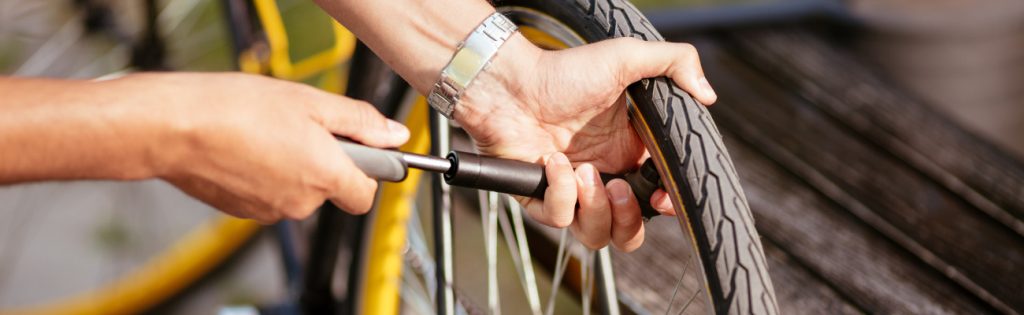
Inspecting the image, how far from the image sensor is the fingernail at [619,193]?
3.03ft

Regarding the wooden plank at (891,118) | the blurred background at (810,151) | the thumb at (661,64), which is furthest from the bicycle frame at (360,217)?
the wooden plank at (891,118)

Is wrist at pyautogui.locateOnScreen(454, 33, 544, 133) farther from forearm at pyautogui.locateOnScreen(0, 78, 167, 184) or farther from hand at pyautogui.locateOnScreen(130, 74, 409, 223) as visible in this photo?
forearm at pyautogui.locateOnScreen(0, 78, 167, 184)

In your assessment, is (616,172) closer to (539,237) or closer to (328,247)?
(539,237)

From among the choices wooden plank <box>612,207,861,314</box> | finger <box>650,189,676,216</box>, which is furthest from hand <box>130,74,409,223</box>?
wooden plank <box>612,207,861,314</box>

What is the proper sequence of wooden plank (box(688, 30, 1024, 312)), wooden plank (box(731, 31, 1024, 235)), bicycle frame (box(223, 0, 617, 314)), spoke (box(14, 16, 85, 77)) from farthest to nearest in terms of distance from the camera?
spoke (box(14, 16, 85, 77)) → wooden plank (box(731, 31, 1024, 235)) → wooden plank (box(688, 30, 1024, 312)) → bicycle frame (box(223, 0, 617, 314))

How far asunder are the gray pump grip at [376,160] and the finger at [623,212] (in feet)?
0.61

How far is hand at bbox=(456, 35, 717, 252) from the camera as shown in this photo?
0.86 m

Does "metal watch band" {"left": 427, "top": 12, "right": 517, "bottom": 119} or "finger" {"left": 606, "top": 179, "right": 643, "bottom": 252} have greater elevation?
"metal watch band" {"left": 427, "top": 12, "right": 517, "bottom": 119}

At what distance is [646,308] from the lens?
145 centimetres

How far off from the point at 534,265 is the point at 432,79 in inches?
29.6

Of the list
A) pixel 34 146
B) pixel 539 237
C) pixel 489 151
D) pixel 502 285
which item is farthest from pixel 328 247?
pixel 34 146

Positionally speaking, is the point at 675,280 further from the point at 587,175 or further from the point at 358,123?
the point at 358,123

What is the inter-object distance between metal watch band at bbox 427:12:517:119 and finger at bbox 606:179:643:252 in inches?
6.6

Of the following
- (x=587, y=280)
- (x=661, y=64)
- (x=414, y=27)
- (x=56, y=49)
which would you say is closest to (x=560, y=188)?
(x=661, y=64)
